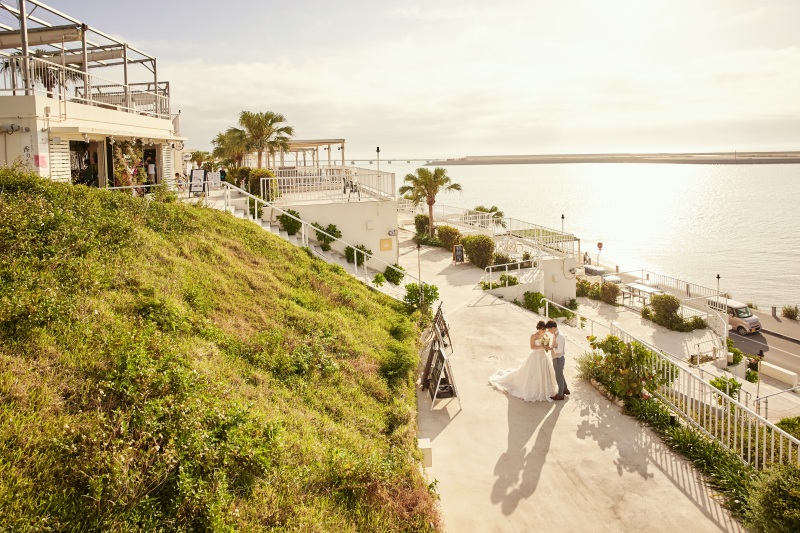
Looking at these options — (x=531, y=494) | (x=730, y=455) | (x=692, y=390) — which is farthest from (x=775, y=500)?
(x=692, y=390)

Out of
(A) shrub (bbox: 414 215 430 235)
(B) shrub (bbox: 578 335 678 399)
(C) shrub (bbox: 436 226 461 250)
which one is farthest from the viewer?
(A) shrub (bbox: 414 215 430 235)

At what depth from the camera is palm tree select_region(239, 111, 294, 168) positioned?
88.7ft

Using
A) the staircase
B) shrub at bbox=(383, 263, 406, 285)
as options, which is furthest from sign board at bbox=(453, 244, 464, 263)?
shrub at bbox=(383, 263, 406, 285)

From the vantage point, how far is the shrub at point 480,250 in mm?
22250

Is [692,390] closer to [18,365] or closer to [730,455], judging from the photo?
[730,455]

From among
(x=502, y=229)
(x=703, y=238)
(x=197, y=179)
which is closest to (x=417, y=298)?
(x=197, y=179)

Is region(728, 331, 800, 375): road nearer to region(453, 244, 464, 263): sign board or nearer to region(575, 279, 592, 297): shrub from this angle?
region(575, 279, 592, 297): shrub

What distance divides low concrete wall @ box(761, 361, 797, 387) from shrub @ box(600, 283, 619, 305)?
7.06 m

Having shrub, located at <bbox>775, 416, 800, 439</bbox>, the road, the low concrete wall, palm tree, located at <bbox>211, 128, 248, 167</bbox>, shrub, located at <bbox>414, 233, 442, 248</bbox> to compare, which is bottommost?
the road

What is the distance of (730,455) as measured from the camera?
6.51m

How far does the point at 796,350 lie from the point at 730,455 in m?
26.1

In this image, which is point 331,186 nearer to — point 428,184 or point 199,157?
point 428,184

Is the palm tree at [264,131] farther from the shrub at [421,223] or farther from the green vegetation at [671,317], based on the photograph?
the green vegetation at [671,317]

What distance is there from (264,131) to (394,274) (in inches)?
569
